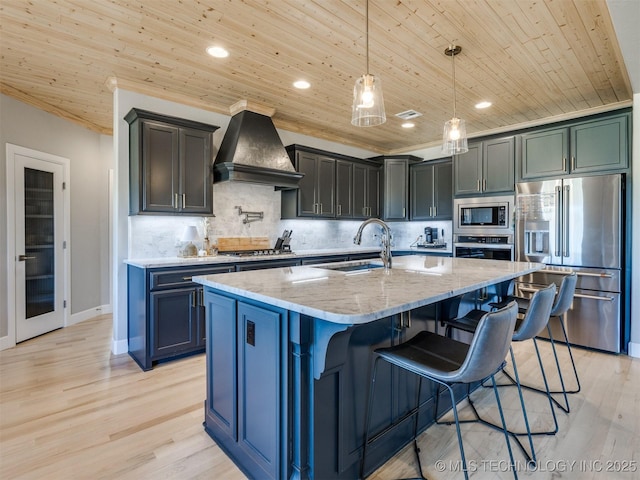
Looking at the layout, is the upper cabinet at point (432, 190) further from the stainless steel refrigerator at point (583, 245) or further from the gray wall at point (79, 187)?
the gray wall at point (79, 187)

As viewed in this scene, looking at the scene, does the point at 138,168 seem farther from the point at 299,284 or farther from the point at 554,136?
the point at 554,136

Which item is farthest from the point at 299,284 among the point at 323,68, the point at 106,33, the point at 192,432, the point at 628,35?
the point at 628,35

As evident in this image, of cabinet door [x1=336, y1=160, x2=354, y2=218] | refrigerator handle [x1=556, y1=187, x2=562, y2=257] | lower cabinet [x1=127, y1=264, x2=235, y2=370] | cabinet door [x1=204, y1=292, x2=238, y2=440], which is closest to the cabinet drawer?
lower cabinet [x1=127, y1=264, x2=235, y2=370]

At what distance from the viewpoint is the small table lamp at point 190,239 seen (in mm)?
3666

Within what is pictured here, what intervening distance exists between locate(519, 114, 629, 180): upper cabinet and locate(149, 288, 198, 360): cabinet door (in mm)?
4054

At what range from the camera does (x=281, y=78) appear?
338 centimetres

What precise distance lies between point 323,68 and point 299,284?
2282mm

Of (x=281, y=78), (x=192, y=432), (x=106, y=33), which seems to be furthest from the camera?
(x=281, y=78)

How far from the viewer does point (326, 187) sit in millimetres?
5016

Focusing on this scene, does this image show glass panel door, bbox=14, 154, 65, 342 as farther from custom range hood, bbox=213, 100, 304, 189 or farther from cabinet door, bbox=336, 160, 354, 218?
cabinet door, bbox=336, 160, 354, 218

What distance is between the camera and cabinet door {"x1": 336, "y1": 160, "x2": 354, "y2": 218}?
17.0 ft

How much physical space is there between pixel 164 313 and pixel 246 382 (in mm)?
1756

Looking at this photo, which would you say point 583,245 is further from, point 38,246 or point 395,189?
point 38,246

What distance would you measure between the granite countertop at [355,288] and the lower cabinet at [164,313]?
135 centimetres
